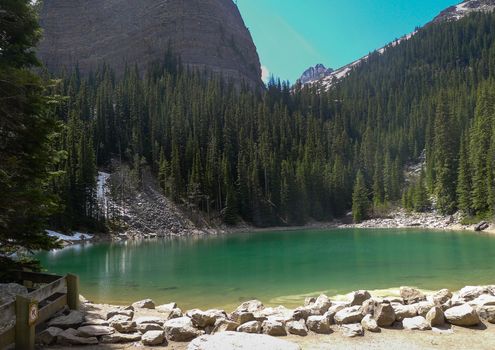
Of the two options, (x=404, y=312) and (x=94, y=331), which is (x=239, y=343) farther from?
(x=404, y=312)

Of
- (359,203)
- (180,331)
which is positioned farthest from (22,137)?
(359,203)

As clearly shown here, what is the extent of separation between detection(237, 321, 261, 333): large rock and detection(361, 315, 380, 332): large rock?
2633 mm

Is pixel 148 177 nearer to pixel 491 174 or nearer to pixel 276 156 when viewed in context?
pixel 276 156

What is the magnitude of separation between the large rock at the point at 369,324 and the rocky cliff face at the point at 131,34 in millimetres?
150971

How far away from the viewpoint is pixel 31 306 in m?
8.55

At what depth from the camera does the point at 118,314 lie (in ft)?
38.5

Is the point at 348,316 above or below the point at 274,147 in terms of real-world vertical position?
below

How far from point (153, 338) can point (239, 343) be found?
7.87 ft

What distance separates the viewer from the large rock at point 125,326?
10211mm

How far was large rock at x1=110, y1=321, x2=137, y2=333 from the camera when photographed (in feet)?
33.5

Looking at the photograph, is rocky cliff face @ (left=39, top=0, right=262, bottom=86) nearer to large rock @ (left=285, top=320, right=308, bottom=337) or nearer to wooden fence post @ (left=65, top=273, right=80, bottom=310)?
wooden fence post @ (left=65, top=273, right=80, bottom=310)

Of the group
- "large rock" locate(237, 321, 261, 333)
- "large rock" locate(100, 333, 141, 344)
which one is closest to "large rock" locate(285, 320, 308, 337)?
"large rock" locate(237, 321, 261, 333)

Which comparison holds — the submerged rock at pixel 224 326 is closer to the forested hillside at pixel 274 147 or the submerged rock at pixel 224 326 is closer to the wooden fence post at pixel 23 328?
the wooden fence post at pixel 23 328

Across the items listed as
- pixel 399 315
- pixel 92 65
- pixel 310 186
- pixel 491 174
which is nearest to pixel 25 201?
pixel 399 315
